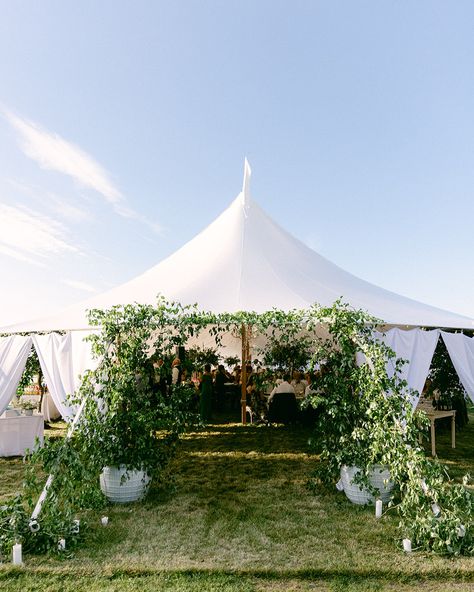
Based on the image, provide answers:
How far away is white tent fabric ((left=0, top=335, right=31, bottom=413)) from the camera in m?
6.04

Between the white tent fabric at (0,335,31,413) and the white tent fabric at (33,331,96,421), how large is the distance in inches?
17.9

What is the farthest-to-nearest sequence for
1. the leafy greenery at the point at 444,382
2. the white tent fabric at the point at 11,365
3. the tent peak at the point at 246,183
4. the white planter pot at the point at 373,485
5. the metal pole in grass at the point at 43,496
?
the tent peak at the point at 246,183 < the leafy greenery at the point at 444,382 < the white tent fabric at the point at 11,365 < the white planter pot at the point at 373,485 < the metal pole in grass at the point at 43,496

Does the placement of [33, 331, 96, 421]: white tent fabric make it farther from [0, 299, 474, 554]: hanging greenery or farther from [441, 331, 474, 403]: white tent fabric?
[441, 331, 474, 403]: white tent fabric

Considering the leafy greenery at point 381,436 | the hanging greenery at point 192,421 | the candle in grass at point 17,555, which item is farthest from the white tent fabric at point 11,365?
the leafy greenery at point 381,436

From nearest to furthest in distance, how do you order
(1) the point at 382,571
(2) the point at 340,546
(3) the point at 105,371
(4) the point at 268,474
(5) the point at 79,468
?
(1) the point at 382,571
(2) the point at 340,546
(5) the point at 79,468
(3) the point at 105,371
(4) the point at 268,474

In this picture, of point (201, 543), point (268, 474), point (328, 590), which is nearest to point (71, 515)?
point (201, 543)

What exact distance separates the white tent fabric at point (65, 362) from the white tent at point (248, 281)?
0.20 metres

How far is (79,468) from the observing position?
3592 mm

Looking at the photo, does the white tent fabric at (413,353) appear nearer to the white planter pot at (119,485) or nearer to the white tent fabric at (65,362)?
the white planter pot at (119,485)

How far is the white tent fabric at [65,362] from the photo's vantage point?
18.6ft

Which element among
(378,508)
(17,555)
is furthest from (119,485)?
(378,508)

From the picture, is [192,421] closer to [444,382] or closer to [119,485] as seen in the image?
[119,485]

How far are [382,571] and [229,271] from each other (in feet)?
14.2

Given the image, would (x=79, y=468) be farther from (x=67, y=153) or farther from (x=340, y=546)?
(x=67, y=153)
